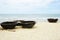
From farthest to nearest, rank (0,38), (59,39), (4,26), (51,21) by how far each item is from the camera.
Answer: (51,21), (4,26), (0,38), (59,39)

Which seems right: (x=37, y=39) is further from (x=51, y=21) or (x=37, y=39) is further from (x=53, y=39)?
(x=51, y=21)

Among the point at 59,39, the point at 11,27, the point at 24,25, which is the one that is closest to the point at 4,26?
the point at 11,27

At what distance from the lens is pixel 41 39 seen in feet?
15.5

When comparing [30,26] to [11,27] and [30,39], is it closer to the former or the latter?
[11,27]

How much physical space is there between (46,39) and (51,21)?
6321 millimetres

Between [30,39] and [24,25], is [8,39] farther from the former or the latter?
[24,25]

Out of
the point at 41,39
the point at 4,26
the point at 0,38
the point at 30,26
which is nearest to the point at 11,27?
the point at 4,26

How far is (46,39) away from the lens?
470 centimetres

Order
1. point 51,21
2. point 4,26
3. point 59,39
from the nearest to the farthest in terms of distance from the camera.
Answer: point 59,39 < point 4,26 < point 51,21

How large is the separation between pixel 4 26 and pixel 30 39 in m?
2.84

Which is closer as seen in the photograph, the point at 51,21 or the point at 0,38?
the point at 0,38

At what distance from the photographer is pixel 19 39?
4.77m

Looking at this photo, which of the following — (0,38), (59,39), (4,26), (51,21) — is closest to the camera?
(59,39)

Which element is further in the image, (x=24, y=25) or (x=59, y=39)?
(x=24, y=25)
